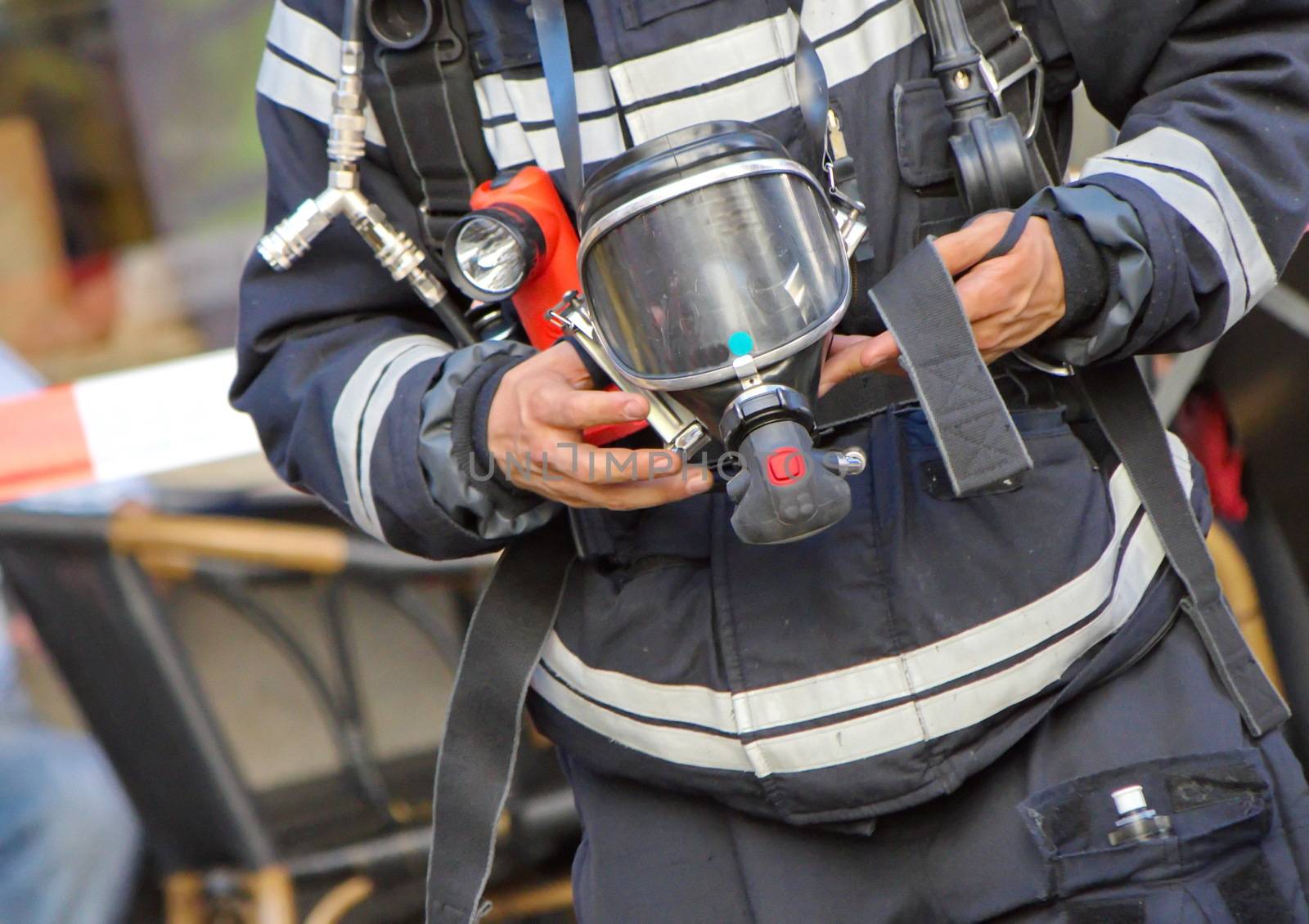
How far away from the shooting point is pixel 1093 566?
1.21 metres

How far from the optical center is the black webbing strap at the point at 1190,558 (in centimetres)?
124

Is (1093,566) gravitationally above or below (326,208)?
below

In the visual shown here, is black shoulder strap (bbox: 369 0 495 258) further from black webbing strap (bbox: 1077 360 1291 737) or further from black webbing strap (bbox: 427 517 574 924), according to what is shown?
black webbing strap (bbox: 1077 360 1291 737)

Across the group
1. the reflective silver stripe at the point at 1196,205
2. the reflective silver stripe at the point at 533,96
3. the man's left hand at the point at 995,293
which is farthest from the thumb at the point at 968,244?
the reflective silver stripe at the point at 533,96

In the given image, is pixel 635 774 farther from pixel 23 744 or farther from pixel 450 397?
pixel 23 744

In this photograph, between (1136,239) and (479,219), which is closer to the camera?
(1136,239)

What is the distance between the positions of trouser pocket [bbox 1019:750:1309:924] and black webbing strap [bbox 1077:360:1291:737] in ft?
0.25

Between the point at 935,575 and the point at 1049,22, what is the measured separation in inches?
21.9

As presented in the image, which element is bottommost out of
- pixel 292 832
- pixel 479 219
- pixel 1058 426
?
pixel 292 832

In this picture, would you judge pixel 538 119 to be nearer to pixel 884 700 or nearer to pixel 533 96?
pixel 533 96

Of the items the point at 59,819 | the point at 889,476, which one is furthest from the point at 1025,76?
the point at 59,819

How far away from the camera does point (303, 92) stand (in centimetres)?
144

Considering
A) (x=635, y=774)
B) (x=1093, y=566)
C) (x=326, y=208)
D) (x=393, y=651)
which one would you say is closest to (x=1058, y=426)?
(x=1093, y=566)

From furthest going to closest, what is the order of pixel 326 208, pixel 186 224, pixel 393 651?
pixel 186 224
pixel 393 651
pixel 326 208
